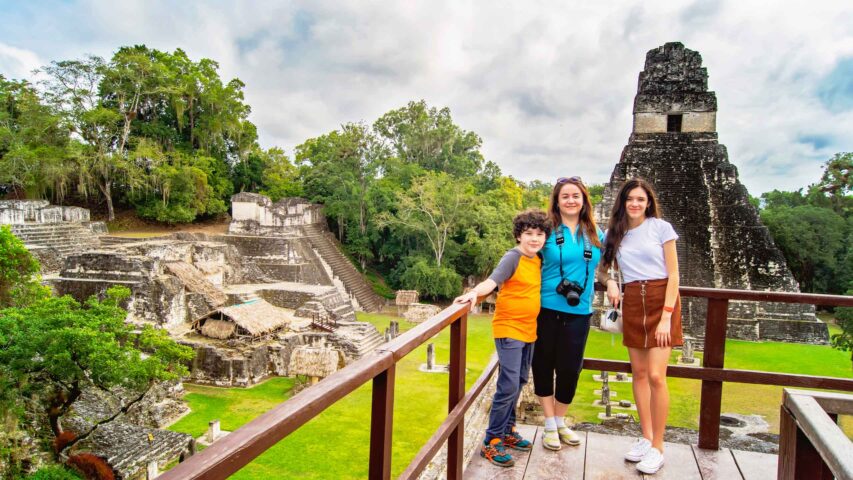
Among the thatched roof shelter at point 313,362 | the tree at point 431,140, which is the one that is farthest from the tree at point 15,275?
the tree at point 431,140

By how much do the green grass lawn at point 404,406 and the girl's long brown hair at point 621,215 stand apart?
563 cm

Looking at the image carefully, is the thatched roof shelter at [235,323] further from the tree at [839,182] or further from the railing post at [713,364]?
the tree at [839,182]

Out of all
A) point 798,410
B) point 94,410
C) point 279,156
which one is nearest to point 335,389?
point 798,410

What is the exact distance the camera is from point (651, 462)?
2.37m

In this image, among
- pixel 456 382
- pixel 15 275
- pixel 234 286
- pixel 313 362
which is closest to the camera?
pixel 456 382

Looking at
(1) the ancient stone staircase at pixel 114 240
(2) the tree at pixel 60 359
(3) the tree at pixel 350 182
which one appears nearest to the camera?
(2) the tree at pixel 60 359

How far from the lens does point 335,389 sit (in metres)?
1.15

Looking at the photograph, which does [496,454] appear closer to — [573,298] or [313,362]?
[573,298]

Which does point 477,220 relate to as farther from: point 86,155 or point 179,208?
point 86,155

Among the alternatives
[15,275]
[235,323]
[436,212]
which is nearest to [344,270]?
[436,212]

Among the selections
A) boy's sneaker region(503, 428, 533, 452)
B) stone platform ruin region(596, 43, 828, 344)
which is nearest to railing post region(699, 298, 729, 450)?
boy's sneaker region(503, 428, 533, 452)

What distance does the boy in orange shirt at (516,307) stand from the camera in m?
2.36

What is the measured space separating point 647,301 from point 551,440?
807 millimetres

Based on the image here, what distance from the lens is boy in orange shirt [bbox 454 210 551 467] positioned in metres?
2.36
